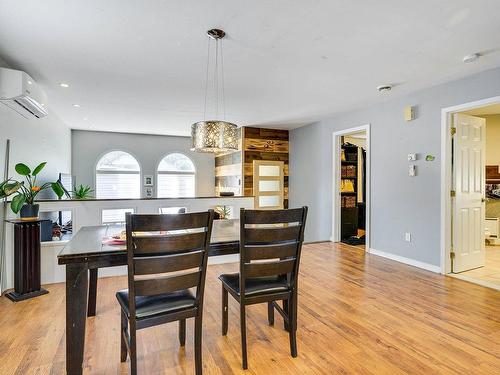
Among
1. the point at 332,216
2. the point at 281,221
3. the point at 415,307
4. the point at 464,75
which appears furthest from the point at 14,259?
the point at 464,75

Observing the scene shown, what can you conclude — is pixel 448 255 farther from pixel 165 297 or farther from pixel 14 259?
pixel 14 259

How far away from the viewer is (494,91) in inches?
128

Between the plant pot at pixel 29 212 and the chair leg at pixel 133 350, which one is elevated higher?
the plant pot at pixel 29 212

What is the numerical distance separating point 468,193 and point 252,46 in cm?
334

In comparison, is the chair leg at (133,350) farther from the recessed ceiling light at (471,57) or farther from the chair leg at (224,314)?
the recessed ceiling light at (471,57)

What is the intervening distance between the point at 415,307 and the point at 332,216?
2.98m

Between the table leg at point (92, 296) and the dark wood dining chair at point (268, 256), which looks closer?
the dark wood dining chair at point (268, 256)

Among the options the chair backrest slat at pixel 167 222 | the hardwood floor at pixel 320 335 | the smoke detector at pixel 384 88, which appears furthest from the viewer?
the smoke detector at pixel 384 88

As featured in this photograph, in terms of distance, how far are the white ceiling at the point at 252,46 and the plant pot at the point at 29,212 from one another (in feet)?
4.94

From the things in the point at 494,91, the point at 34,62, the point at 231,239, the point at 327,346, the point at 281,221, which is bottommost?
the point at 327,346

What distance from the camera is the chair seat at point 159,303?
163 centimetres

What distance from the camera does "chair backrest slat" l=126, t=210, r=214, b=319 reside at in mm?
1503

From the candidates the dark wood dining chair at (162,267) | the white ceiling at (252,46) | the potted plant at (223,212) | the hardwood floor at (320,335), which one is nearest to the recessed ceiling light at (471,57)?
the white ceiling at (252,46)

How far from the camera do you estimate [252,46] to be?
2725 mm
